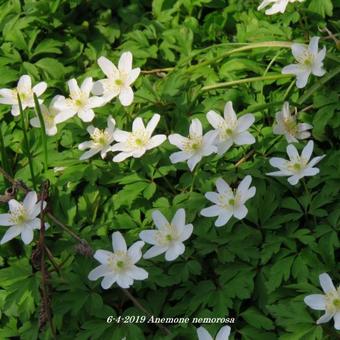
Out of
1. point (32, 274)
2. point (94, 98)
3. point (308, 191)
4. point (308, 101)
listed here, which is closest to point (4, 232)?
point (32, 274)

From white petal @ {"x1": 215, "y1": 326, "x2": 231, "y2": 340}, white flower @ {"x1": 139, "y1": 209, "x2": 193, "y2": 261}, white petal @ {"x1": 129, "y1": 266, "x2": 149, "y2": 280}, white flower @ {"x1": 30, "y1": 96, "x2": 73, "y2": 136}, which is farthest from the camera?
white flower @ {"x1": 30, "y1": 96, "x2": 73, "y2": 136}

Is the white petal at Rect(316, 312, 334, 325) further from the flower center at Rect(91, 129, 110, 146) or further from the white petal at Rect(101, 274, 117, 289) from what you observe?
the flower center at Rect(91, 129, 110, 146)

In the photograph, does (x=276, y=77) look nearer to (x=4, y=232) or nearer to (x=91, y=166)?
(x=91, y=166)

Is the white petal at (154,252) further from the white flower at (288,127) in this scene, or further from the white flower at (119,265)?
the white flower at (288,127)

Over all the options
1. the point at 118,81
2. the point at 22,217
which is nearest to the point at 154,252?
the point at 22,217

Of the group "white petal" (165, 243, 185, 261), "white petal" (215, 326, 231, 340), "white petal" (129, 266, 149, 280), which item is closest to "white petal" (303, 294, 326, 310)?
"white petal" (215, 326, 231, 340)
